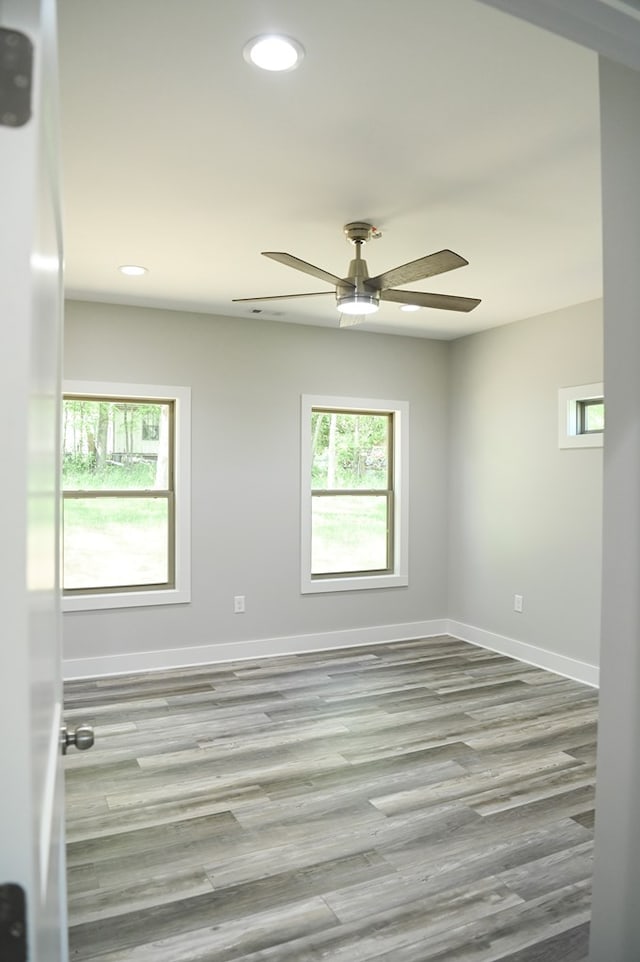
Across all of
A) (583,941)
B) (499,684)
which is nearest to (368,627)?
(499,684)

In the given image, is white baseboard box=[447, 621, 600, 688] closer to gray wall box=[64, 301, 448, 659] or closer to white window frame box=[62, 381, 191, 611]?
gray wall box=[64, 301, 448, 659]

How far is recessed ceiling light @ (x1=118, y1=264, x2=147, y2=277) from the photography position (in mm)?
3672

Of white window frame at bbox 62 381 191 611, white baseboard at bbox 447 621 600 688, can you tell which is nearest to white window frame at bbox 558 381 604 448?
white baseboard at bbox 447 621 600 688

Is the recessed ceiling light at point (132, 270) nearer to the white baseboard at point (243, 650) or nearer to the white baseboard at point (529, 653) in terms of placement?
the white baseboard at point (243, 650)

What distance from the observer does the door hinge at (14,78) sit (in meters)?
0.50

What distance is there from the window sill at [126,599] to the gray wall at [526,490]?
7.91ft

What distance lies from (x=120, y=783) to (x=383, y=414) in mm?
3593

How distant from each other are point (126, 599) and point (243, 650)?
97cm

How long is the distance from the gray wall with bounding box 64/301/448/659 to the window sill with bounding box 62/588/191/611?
5 cm

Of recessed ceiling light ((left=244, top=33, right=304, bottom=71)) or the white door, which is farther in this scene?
recessed ceiling light ((left=244, top=33, right=304, bottom=71))

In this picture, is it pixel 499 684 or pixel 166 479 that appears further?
pixel 166 479

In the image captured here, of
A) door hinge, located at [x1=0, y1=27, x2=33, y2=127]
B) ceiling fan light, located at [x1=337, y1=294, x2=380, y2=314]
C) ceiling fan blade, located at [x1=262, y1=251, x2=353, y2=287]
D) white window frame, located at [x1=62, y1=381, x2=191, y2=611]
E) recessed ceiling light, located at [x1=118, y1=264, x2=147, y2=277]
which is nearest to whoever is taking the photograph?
door hinge, located at [x1=0, y1=27, x2=33, y2=127]

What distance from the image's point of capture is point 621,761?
128 centimetres

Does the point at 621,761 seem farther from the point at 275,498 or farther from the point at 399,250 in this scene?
the point at 275,498
